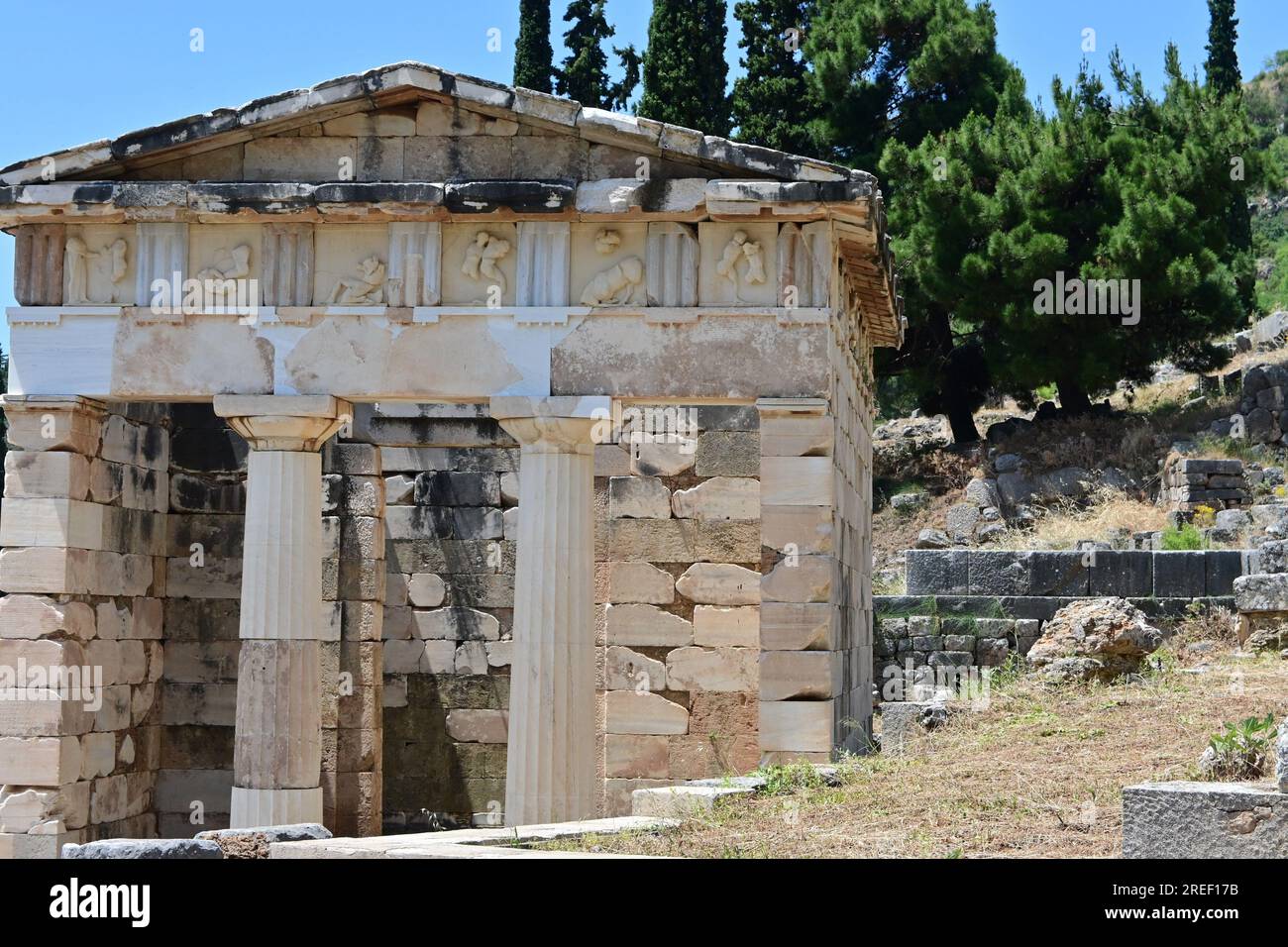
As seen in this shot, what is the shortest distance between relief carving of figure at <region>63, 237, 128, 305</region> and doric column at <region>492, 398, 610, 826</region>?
11.5 ft

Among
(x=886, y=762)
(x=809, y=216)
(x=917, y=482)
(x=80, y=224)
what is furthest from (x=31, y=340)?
(x=917, y=482)

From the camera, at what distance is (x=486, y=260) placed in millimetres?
13961

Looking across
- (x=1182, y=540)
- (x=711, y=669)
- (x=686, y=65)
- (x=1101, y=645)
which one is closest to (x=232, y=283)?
(x=711, y=669)

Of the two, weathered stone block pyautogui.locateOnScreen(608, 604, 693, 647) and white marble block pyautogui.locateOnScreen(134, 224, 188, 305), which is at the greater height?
white marble block pyautogui.locateOnScreen(134, 224, 188, 305)

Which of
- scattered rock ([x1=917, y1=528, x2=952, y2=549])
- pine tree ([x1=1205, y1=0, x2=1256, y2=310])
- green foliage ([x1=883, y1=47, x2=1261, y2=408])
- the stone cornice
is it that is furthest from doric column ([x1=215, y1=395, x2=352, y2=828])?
pine tree ([x1=1205, y1=0, x2=1256, y2=310])

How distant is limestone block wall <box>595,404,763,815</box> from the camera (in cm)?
1567

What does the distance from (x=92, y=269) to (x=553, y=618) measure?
16.3ft

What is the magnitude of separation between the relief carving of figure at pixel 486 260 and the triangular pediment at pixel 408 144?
0.54 metres

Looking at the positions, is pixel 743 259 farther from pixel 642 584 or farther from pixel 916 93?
pixel 916 93

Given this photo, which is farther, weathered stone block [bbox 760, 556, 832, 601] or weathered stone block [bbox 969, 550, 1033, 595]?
weathered stone block [bbox 969, 550, 1033, 595]

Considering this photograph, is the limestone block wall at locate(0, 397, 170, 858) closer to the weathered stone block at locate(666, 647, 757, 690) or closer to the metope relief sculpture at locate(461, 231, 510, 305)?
the metope relief sculpture at locate(461, 231, 510, 305)

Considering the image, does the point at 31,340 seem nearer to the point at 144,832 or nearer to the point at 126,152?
the point at 126,152

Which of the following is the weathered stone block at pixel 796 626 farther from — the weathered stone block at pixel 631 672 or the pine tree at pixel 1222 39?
the pine tree at pixel 1222 39

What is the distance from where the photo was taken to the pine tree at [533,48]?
1430 inches
